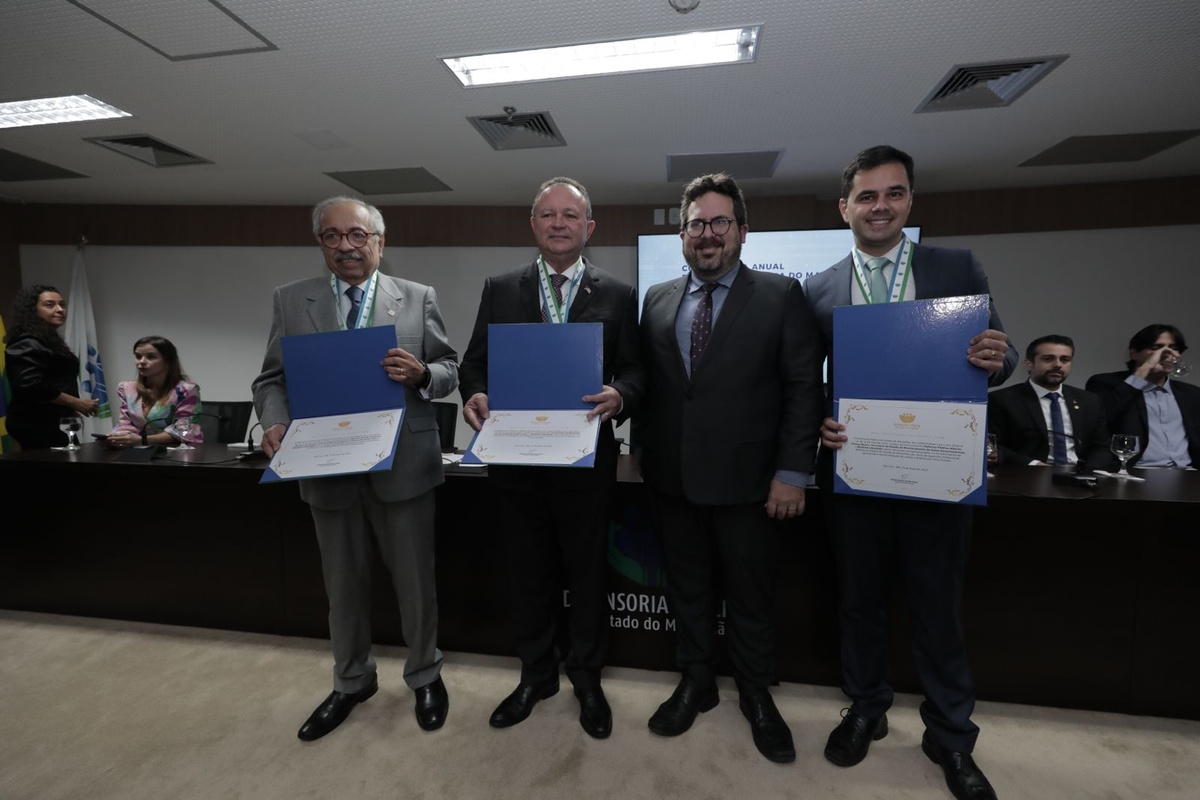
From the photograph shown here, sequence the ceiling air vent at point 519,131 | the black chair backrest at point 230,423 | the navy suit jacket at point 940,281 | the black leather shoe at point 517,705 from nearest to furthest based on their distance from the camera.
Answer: the navy suit jacket at point 940,281, the black leather shoe at point 517,705, the ceiling air vent at point 519,131, the black chair backrest at point 230,423

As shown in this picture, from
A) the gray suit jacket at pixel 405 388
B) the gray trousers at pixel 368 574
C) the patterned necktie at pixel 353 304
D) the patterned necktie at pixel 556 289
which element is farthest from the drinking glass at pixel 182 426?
the patterned necktie at pixel 556 289

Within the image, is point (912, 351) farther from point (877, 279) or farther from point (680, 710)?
point (680, 710)

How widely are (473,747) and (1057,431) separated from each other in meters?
3.40

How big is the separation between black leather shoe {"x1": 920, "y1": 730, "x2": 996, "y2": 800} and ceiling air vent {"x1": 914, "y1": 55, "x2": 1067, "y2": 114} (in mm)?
3051

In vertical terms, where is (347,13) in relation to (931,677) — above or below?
above

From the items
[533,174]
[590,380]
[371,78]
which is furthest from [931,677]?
[533,174]

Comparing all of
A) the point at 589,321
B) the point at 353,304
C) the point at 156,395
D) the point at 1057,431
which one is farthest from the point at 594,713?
the point at 156,395

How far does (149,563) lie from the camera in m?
2.41

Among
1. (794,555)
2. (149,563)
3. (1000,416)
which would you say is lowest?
(149,563)

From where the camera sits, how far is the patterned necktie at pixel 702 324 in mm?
1585

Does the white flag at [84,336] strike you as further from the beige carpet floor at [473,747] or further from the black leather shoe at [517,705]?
the black leather shoe at [517,705]

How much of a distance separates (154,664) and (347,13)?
2852 millimetres

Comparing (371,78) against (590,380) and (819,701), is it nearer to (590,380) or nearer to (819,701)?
(590,380)

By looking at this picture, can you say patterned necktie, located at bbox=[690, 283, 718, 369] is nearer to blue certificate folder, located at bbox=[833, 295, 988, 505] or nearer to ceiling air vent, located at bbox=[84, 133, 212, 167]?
blue certificate folder, located at bbox=[833, 295, 988, 505]
